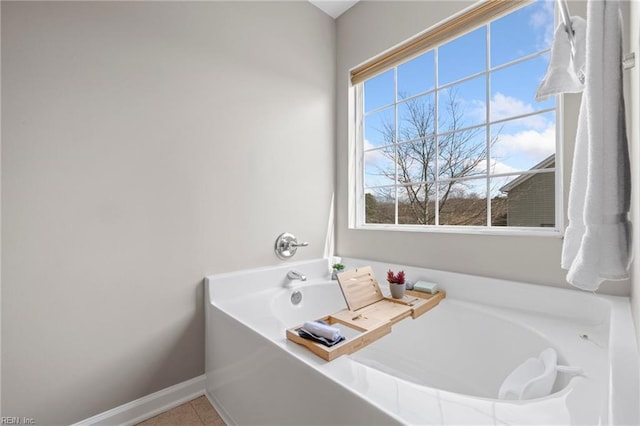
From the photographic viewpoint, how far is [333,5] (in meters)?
2.30

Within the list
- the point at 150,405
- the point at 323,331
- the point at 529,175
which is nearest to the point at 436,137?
the point at 529,175

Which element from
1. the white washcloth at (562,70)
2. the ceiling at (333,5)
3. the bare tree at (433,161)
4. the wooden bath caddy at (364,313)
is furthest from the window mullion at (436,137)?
the white washcloth at (562,70)

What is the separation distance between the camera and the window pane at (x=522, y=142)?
1493 mm

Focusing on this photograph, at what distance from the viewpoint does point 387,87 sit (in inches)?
89.1

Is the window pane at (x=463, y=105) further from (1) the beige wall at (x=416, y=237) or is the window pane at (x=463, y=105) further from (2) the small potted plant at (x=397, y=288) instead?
(2) the small potted plant at (x=397, y=288)

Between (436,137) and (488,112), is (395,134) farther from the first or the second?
(488,112)

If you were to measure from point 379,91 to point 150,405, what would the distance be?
2597 millimetres

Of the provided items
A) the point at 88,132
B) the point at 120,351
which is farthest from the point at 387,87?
the point at 120,351

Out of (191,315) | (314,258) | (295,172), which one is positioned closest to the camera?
(191,315)

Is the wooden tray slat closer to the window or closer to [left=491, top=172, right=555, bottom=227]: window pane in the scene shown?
the window

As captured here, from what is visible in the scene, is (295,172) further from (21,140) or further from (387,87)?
(21,140)

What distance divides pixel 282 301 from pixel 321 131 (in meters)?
1.38

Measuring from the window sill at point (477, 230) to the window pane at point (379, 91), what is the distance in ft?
3.31

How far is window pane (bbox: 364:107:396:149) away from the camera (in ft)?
7.30
